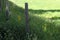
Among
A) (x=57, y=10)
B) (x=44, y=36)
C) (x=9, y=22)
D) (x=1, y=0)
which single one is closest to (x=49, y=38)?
(x=44, y=36)

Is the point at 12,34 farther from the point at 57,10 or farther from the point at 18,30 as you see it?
the point at 57,10

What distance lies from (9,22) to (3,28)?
427mm

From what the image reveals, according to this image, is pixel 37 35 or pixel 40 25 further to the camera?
pixel 40 25

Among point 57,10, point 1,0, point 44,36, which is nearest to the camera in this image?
point 44,36

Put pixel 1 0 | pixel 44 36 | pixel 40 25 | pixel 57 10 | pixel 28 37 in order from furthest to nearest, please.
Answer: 1. pixel 57 10
2. pixel 1 0
3. pixel 40 25
4. pixel 44 36
5. pixel 28 37

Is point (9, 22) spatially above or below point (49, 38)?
above

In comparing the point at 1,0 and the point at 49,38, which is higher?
the point at 1,0

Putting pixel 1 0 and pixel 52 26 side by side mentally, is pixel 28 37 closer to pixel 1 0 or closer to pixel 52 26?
pixel 52 26

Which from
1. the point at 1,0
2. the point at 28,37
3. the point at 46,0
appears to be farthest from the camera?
the point at 46,0

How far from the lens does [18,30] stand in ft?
22.3

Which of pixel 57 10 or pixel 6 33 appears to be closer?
pixel 6 33

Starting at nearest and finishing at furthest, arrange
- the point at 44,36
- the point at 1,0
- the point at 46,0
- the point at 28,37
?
1. the point at 28,37
2. the point at 44,36
3. the point at 1,0
4. the point at 46,0

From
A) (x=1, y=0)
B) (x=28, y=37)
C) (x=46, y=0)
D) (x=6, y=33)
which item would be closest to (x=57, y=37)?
(x=28, y=37)

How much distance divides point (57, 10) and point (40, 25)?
15.9 ft
